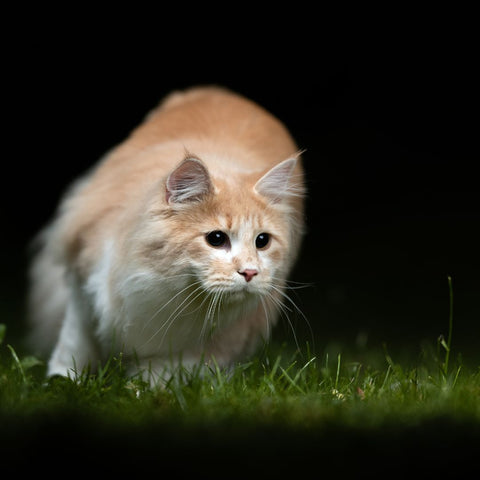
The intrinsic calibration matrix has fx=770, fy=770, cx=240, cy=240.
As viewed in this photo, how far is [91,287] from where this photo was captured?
361cm

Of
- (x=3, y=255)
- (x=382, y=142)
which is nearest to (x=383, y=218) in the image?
(x=382, y=142)

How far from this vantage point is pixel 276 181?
3420mm

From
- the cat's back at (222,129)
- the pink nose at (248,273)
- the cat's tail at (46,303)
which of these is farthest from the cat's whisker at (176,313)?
the cat's tail at (46,303)

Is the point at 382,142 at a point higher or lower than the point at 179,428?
higher

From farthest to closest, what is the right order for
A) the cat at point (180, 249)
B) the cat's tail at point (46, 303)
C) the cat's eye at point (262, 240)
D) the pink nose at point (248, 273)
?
the cat's tail at point (46, 303)
the cat's eye at point (262, 240)
the cat at point (180, 249)
the pink nose at point (248, 273)

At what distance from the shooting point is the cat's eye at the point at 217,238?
315cm

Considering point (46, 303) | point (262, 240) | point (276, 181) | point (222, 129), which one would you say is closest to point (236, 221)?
point (262, 240)

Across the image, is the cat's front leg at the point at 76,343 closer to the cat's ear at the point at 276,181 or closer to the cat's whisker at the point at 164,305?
the cat's whisker at the point at 164,305

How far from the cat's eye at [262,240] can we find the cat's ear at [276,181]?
194 millimetres

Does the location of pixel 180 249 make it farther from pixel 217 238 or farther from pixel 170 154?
pixel 170 154

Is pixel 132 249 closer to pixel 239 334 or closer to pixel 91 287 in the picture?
pixel 91 287

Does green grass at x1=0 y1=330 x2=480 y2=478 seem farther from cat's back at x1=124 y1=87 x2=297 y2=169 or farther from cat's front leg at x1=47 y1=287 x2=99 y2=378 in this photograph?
cat's back at x1=124 y1=87 x2=297 y2=169

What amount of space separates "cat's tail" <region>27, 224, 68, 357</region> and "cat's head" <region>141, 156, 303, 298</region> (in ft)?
5.22

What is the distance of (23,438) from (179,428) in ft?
1.52
